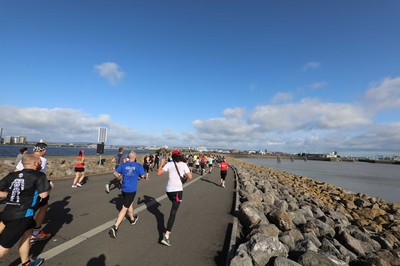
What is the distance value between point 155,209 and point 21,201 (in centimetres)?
515

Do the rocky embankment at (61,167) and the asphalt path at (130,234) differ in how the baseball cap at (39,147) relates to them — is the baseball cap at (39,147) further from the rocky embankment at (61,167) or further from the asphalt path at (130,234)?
the rocky embankment at (61,167)

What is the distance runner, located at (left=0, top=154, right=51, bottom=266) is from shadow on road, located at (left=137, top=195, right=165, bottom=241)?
2846 mm

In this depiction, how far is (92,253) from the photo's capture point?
442 cm

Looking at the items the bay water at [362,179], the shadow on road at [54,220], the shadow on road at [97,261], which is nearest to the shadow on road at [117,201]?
the shadow on road at [54,220]

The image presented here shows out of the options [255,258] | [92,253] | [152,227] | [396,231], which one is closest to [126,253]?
[92,253]

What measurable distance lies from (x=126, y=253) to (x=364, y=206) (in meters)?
16.7

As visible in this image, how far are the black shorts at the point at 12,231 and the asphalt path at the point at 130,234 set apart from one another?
1.08 meters

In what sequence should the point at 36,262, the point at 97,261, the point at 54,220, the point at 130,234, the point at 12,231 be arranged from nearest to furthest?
the point at 12,231 < the point at 36,262 < the point at 97,261 < the point at 130,234 < the point at 54,220

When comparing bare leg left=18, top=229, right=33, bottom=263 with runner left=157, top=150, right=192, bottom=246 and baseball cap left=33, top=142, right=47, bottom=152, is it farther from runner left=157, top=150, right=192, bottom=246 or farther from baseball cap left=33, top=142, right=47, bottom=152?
runner left=157, top=150, right=192, bottom=246

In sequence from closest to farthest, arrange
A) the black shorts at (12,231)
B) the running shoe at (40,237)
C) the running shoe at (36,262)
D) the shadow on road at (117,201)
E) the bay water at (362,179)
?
1. the black shorts at (12,231)
2. the running shoe at (36,262)
3. the running shoe at (40,237)
4. the shadow on road at (117,201)
5. the bay water at (362,179)

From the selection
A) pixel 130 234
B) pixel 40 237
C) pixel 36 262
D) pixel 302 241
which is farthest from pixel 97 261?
pixel 302 241

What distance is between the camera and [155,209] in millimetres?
8047

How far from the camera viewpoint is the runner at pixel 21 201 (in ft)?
10.5

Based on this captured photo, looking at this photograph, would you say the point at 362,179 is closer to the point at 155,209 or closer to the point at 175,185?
the point at 155,209
